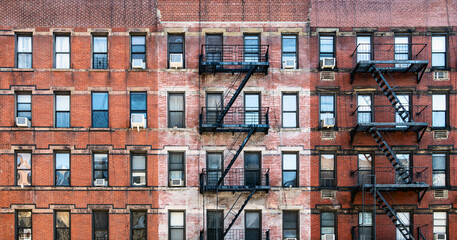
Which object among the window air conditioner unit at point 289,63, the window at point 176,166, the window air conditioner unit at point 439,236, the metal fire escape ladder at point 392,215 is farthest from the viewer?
the window air conditioner unit at point 289,63

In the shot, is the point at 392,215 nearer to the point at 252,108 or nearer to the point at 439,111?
the point at 439,111

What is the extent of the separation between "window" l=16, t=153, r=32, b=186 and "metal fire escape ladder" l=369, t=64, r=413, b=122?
17.1m

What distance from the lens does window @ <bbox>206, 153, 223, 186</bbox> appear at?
19.1 m

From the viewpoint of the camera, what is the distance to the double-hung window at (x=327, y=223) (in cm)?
1903

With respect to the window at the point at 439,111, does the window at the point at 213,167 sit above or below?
below

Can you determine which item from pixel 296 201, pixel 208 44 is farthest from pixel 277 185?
pixel 208 44

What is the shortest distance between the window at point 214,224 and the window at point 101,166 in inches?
208

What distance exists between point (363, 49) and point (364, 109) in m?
3.02

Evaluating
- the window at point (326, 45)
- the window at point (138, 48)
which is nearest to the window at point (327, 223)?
the window at point (326, 45)

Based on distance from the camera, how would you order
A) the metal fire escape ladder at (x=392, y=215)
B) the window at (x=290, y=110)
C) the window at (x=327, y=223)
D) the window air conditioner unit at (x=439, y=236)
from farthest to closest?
the window at (x=290, y=110) → the window at (x=327, y=223) → the window air conditioner unit at (x=439, y=236) → the metal fire escape ladder at (x=392, y=215)

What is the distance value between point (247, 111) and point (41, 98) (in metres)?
10.00

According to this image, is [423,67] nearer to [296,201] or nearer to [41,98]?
[296,201]

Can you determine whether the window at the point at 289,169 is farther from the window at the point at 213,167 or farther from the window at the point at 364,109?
the window at the point at 364,109

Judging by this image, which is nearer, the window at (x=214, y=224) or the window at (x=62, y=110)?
the window at (x=214, y=224)
